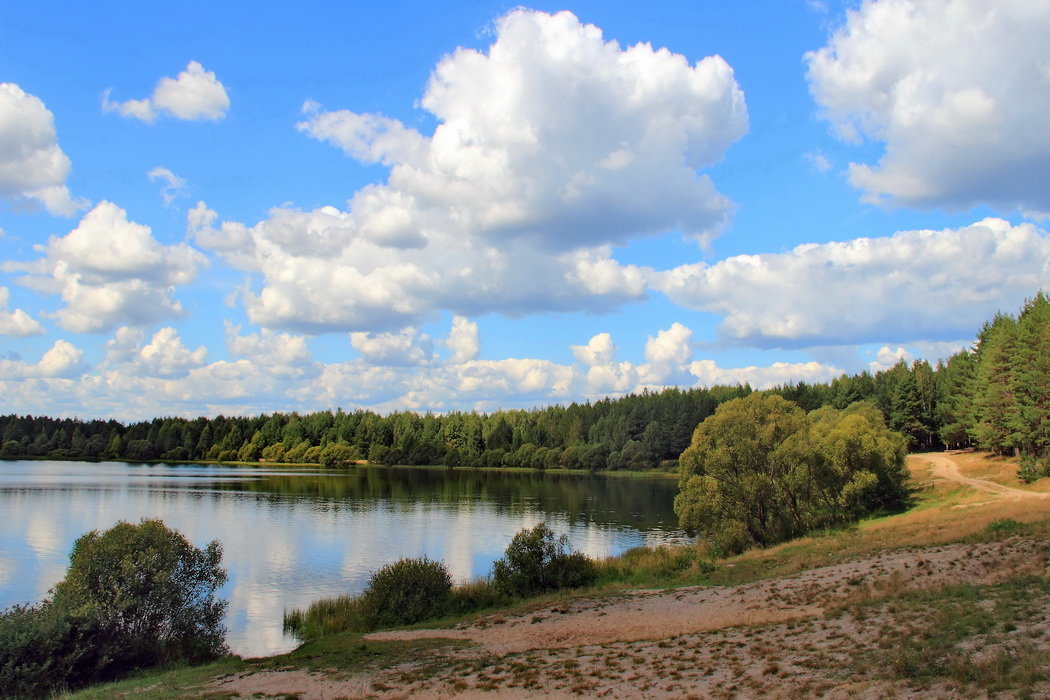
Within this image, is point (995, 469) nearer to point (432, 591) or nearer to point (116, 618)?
point (432, 591)

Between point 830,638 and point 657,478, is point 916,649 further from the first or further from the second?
point 657,478

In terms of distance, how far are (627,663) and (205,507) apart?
69.5 meters

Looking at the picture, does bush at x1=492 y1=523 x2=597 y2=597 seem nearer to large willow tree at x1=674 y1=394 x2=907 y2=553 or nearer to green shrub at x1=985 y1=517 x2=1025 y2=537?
large willow tree at x1=674 y1=394 x2=907 y2=553

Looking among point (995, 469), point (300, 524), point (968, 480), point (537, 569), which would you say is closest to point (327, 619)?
point (537, 569)

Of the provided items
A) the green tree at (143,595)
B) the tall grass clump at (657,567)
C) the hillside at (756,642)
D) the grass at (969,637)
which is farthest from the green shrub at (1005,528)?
the green tree at (143,595)

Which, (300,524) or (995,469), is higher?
(995,469)

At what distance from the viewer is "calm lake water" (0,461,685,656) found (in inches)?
1574

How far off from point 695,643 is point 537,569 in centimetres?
1722

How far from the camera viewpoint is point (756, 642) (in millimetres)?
20672

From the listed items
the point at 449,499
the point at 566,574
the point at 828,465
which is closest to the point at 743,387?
the point at 449,499

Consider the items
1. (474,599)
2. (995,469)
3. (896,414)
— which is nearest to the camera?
(474,599)

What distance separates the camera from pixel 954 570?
2516 centimetres

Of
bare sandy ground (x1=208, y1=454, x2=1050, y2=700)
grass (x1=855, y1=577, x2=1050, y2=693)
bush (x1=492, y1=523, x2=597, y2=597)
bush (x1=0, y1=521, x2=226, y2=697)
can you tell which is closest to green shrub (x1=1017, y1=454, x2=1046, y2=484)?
bare sandy ground (x1=208, y1=454, x2=1050, y2=700)

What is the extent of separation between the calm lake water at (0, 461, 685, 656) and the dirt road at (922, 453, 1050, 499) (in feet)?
86.6
